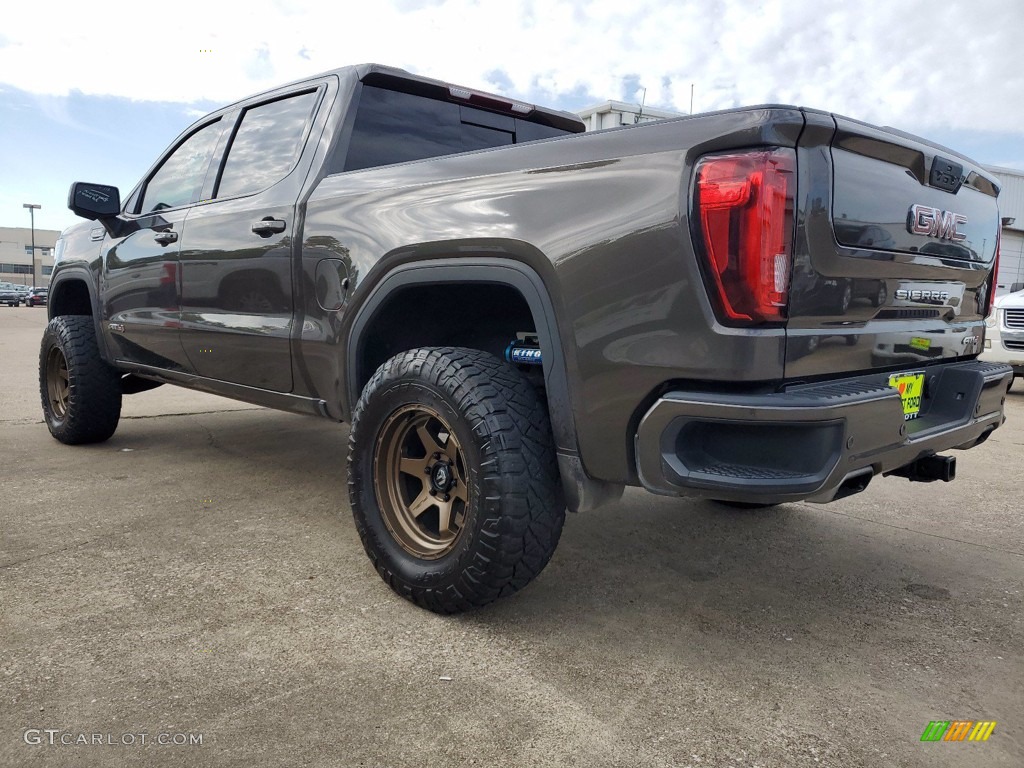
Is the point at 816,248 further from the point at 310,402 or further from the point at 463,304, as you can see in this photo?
the point at 310,402

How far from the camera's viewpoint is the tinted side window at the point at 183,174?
13.3 ft

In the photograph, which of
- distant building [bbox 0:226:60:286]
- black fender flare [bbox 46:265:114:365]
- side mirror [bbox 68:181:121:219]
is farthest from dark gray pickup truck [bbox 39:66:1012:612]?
distant building [bbox 0:226:60:286]

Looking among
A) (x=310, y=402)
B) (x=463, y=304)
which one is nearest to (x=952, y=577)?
(x=463, y=304)

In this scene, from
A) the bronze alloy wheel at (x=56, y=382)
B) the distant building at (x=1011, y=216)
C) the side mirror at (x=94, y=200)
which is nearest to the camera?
the side mirror at (x=94, y=200)

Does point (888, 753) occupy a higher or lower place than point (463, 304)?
lower

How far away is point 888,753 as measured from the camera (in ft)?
6.24

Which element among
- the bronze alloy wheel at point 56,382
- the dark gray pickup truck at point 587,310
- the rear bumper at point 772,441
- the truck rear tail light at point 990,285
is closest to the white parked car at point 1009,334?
the truck rear tail light at point 990,285

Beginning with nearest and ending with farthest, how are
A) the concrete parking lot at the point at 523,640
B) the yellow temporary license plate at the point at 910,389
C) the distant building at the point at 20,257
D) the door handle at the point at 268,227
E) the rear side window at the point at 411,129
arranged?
the concrete parking lot at the point at 523,640
the yellow temporary license plate at the point at 910,389
the door handle at the point at 268,227
the rear side window at the point at 411,129
the distant building at the point at 20,257

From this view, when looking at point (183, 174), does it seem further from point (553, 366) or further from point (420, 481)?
point (553, 366)

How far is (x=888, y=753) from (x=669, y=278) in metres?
1.28

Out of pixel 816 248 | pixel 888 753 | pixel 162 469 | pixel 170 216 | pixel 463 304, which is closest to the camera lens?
pixel 888 753

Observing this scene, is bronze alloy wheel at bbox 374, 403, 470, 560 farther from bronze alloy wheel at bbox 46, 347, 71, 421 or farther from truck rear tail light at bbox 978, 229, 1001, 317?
bronze alloy wheel at bbox 46, 347, 71, 421

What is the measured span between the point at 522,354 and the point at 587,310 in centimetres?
50

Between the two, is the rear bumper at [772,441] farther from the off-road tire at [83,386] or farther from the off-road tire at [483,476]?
the off-road tire at [83,386]
